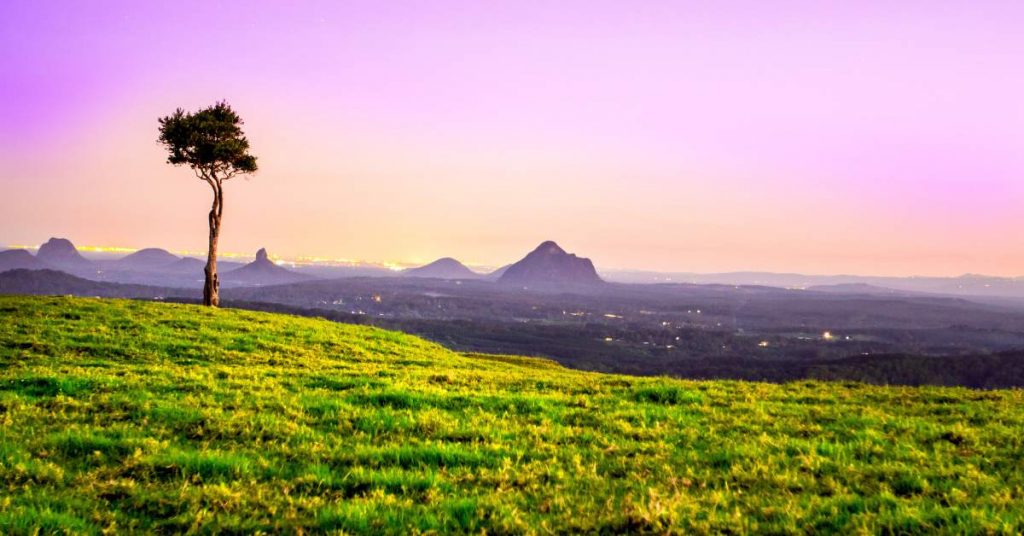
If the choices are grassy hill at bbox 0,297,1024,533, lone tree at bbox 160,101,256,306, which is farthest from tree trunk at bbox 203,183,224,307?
grassy hill at bbox 0,297,1024,533

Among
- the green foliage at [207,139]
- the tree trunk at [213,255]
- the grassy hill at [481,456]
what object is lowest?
the grassy hill at [481,456]

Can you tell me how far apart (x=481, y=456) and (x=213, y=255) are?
45.1m

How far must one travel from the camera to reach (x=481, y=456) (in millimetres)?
10156

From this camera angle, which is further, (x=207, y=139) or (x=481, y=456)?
(x=207, y=139)

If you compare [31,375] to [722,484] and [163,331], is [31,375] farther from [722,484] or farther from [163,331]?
[722,484]

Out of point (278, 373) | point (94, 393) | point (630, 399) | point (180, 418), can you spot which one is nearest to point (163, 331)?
point (278, 373)

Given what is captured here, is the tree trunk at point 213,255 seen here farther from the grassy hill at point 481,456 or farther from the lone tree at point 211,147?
the grassy hill at point 481,456

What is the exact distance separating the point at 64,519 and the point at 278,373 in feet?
47.6

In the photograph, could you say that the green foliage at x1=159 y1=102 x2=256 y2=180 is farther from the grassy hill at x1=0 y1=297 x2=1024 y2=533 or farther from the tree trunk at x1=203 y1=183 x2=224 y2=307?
the grassy hill at x1=0 y1=297 x2=1024 y2=533

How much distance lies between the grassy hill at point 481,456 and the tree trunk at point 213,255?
88.4 feet

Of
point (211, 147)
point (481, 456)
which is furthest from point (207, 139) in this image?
point (481, 456)

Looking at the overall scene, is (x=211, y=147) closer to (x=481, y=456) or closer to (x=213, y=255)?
(x=213, y=255)

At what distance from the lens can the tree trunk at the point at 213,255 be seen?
46500 mm

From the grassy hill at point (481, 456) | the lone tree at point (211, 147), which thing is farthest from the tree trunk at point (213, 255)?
the grassy hill at point (481, 456)
